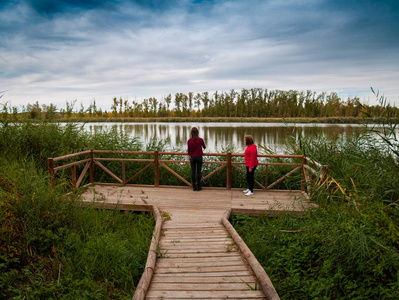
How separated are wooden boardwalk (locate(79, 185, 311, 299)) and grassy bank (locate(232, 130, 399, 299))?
0.64m

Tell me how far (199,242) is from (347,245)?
6.85 feet

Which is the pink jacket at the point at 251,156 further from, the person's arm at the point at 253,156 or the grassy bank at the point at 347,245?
the grassy bank at the point at 347,245

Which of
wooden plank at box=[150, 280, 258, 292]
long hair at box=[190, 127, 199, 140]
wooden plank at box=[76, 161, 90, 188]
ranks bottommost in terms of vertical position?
wooden plank at box=[150, 280, 258, 292]

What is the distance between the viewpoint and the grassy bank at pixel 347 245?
306 centimetres

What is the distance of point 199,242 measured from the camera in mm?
4270

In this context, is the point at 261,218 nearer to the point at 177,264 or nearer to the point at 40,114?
the point at 177,264

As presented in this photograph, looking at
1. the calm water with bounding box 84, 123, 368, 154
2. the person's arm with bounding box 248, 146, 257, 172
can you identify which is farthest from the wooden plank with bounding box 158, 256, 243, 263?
the calm water with bounding box 84, 123, 368, 154

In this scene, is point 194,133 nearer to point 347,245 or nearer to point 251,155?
point 251,155

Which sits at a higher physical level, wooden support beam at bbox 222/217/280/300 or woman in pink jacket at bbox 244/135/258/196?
woman in pink jacket at bbox 244/135/258/196

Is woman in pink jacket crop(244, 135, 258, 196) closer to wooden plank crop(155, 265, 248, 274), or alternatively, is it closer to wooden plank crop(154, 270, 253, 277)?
wooden plank crop(155, 265, 248, 274)

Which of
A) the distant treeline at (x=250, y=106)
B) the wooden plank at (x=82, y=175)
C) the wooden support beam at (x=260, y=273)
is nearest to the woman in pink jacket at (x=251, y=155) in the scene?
the wooden support beam at (x=260, y=273)

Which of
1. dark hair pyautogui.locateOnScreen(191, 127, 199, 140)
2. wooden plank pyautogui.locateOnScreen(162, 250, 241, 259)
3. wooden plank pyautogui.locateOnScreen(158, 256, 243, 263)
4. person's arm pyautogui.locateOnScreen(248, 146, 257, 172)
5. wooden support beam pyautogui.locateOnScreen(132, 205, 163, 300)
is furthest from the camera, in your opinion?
dark hair pyautogui.locateOnScreen(191, 127, 199, 140)

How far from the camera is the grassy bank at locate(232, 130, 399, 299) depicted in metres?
3.06

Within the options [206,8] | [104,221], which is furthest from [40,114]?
[206,8]
